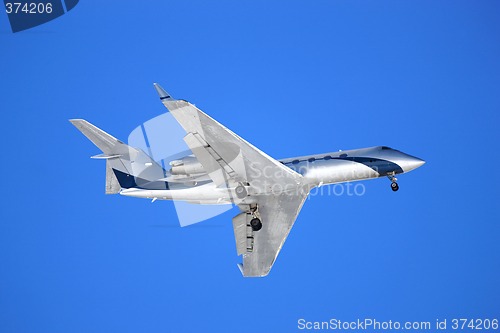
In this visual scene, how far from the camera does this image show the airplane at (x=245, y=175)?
2858cm

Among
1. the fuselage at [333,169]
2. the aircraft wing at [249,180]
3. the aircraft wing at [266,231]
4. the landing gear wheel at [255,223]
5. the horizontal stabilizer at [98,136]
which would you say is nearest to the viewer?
the aircraft wing at [249,180]

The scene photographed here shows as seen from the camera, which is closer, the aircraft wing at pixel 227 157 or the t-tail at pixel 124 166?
the aircraft wing at pixel 227 157

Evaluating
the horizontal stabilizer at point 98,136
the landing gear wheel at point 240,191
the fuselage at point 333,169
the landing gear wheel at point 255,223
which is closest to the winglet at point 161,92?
the fuselage at point 333,169

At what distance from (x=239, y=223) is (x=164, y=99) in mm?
10213

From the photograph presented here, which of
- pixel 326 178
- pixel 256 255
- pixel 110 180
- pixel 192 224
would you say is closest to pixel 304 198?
pixel 326 178

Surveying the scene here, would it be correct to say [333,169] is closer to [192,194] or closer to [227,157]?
[227,157]

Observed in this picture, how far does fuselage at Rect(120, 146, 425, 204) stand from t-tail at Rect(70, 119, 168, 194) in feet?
6.58

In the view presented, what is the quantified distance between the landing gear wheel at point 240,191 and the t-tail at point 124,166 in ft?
14.0

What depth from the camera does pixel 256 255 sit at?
108 ft

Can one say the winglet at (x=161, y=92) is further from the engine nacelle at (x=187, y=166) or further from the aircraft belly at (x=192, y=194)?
the aircraft belly at (x=192, y=194)

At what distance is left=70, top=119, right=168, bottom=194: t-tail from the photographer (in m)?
32.6

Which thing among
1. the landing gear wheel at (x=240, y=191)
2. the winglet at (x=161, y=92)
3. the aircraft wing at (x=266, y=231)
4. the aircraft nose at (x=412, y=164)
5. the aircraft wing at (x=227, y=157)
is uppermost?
the winglet at (x=161, y=92)

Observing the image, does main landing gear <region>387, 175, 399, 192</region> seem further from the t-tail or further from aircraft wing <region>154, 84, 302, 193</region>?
the t-tail

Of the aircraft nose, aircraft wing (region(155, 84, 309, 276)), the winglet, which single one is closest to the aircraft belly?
aircraft wing (region(155, 84, 309, 276))
